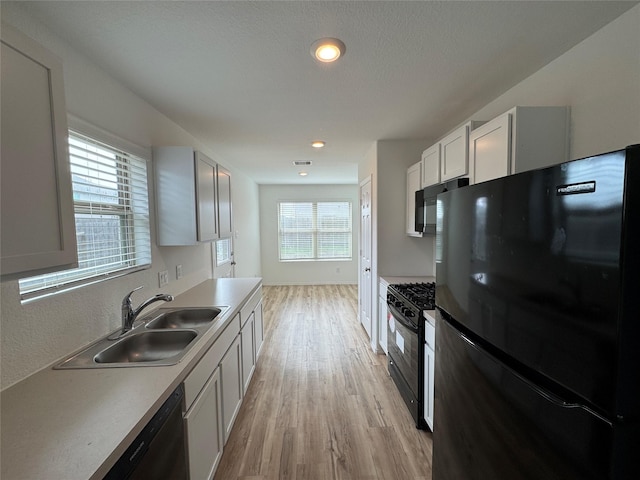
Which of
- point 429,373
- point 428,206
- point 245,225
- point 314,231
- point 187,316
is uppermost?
point 428,206

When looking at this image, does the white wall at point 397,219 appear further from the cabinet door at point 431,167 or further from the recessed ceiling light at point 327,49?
the recessed ceiling light at point 327,49

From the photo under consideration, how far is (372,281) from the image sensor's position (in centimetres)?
346

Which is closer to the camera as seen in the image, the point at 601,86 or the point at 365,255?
A: the point at 601,86

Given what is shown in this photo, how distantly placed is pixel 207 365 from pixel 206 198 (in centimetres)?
142

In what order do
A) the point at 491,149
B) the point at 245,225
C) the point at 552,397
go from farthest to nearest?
the point at 245,225
the point at 491,149
the point at 552,397

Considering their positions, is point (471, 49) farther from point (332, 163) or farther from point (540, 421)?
point (332, 163)

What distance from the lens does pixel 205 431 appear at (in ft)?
4.88

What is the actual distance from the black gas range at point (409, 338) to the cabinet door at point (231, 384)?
1.34 meters

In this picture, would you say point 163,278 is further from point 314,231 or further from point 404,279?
point 314,231

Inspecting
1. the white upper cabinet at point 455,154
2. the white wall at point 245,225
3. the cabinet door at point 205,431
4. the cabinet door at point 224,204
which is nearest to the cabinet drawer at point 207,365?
the cabinet door at point 205,431

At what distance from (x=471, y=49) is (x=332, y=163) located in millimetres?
2947

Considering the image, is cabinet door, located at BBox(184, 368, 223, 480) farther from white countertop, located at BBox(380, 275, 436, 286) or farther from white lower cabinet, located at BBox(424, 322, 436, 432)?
white countertop, located at BBox(380, 275, 436, 286)

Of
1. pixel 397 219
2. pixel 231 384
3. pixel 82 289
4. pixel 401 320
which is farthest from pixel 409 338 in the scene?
pixel 82 289

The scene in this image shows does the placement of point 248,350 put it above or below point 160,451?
below
